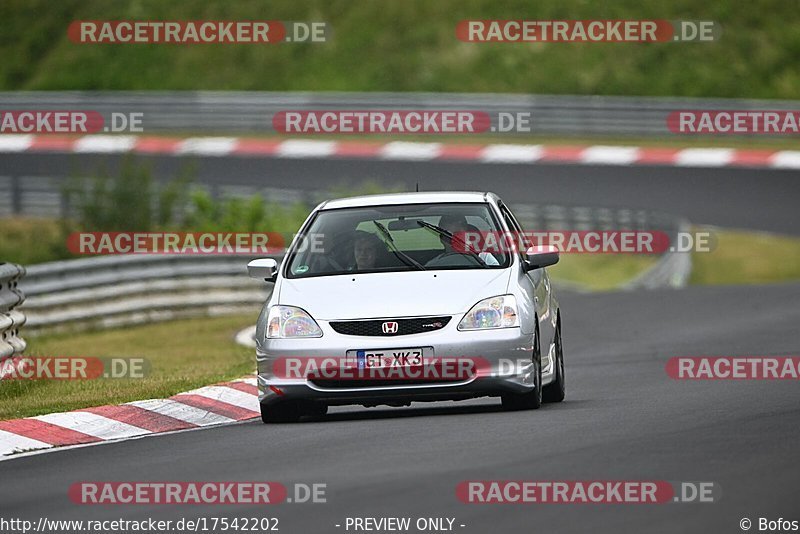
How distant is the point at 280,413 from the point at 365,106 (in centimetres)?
3159

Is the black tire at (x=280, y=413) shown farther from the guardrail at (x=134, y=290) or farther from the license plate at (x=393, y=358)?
the guardrail at (x=134, y=290)

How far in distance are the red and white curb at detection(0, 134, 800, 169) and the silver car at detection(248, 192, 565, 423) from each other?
2517cm

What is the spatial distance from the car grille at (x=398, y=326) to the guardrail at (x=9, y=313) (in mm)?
4048

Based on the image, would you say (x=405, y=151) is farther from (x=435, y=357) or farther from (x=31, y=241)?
(x=435, y=357)

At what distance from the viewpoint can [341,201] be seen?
1341 centimetres

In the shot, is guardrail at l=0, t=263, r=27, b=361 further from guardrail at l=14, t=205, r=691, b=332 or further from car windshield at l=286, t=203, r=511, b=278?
guardrail at l=14, t=205, r=691, b=332

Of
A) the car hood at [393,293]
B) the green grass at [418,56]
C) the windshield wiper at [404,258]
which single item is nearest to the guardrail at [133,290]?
the windshield wiper at [404,258]

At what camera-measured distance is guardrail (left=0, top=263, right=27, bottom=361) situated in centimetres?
1495

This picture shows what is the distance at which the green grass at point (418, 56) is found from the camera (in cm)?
5159

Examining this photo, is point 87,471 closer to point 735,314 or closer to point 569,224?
point 735,314

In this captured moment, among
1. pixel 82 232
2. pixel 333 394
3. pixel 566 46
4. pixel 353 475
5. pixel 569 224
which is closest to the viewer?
pixel 353 475

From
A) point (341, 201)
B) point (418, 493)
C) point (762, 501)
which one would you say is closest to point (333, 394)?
point (341, 201)

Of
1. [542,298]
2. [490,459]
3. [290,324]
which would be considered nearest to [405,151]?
[542,298]

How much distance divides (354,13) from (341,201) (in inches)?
1706
